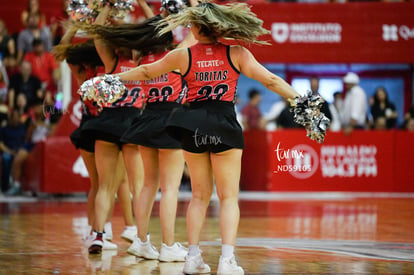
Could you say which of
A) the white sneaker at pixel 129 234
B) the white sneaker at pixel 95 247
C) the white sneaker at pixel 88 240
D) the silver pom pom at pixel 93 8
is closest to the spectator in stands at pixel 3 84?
the silver pom pom at pixel 93 8

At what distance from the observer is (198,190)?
6137 millimetres

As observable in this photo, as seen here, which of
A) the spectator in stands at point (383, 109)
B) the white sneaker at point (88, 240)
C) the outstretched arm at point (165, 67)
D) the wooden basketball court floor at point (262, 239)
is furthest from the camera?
the spectator in stands at point (383, 109)

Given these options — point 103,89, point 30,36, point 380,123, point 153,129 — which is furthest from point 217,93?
point 30,36

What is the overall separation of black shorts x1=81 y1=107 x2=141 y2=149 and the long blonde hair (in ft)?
5.42

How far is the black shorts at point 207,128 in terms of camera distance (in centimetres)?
587

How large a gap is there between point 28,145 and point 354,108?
6.60m

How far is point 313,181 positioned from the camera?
16.3 metres

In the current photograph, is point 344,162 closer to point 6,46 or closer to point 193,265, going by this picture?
point 6,46

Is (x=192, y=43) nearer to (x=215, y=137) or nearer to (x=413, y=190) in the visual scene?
(x=215, y=137)

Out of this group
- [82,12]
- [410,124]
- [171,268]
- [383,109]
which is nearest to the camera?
[171,268]

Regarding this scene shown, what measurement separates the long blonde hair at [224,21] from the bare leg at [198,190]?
902mm

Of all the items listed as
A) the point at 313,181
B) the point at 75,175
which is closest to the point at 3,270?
the point at 75,175

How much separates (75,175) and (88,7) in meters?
6.83

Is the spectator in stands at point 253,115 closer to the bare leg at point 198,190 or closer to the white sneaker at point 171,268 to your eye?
the white sneaker at point 171,268
